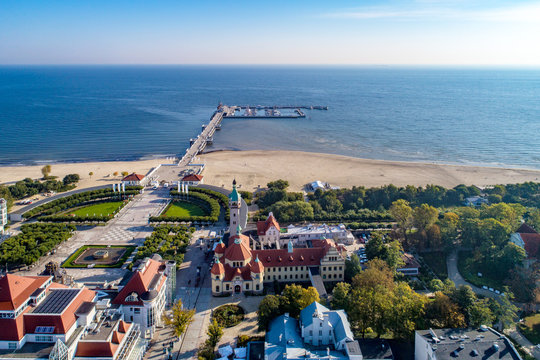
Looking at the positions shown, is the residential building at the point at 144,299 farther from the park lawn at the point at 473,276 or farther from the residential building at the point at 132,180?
the residential building at the point at 132,180

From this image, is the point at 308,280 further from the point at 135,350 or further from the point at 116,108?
the point at 116,108

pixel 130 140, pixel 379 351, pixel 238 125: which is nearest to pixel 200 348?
pixel 379 351

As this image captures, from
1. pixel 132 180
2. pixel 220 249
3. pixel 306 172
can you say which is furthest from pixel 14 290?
pixel 306 172

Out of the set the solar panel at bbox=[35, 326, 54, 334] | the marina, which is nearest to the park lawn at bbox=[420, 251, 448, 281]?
Answer: the solar panel at bbox=[35, 326, 54, 334]

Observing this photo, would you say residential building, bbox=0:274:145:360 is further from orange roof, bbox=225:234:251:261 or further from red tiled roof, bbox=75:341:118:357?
orange roof, bbox=225:234:251:261

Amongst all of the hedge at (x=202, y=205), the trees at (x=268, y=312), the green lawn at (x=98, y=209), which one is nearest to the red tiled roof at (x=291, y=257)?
the trees at (x=268, y=312)

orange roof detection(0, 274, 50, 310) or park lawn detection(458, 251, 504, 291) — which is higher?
orange roof detection(0, 274, 50, 310)

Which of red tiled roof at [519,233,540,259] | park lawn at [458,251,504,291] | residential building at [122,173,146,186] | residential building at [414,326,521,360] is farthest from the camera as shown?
residential building at [122,173,146,186]
